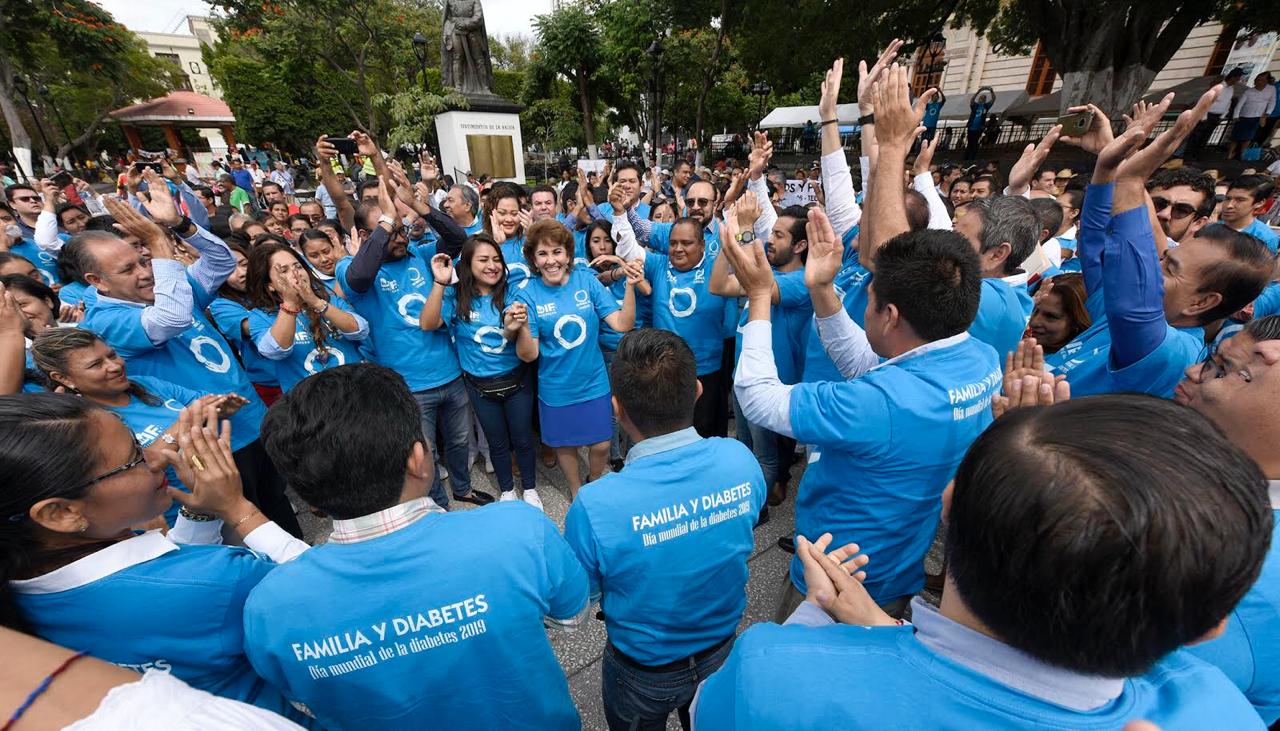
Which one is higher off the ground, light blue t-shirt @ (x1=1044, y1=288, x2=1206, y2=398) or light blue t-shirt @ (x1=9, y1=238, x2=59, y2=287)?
light blue t-shirt @ (x1=9, y1=238, x2=59, y2=287)

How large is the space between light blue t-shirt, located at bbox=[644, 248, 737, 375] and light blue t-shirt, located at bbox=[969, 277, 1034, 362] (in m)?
1.58

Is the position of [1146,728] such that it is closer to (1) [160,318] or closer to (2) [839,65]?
(2) [839,65]

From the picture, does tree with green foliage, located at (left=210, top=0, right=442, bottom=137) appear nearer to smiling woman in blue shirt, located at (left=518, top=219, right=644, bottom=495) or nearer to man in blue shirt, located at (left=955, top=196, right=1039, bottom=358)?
smiling woman in blue shirt, located at (left=518, top=219, right=644, bottom=495)

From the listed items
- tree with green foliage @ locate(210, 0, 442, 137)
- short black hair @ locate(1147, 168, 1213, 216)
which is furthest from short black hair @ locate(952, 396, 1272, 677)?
tree with green foliage @ locate(210, 0, 442, 137)

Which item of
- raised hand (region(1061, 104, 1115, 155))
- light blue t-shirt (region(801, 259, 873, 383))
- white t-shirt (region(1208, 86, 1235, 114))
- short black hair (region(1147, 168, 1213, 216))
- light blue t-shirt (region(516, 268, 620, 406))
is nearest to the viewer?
raised hand (region(1061, 104, 1115, 155))

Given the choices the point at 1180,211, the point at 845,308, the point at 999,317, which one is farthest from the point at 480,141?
the point at 999,317

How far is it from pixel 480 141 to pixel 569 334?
10187mm

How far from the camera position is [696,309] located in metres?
3.52

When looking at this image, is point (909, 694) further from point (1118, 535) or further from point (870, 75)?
point (870, 75)

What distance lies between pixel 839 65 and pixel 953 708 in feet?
9.91

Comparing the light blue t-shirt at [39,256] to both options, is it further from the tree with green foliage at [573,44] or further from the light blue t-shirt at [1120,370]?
the tree with green foliage at [573,44]

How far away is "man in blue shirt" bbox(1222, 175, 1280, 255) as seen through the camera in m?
3.96

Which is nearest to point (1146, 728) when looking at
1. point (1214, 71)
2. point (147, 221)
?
point (147, 221)

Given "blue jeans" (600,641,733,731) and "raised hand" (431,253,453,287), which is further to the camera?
"raised hand" (431,253,453,287)
